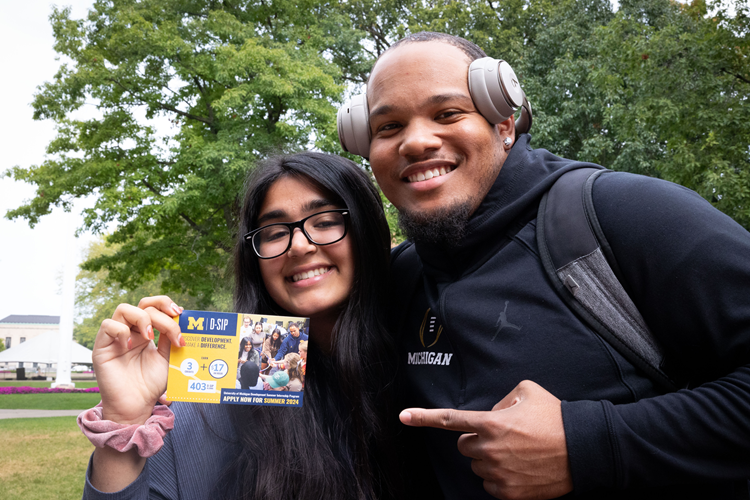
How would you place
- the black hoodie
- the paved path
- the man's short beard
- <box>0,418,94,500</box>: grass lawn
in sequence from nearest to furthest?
the black hoodie, the man's short beard, <box>0,418,94,500</box>: grass lawn, the paved path

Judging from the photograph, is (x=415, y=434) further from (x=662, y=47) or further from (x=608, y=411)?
(x=662, y=47)

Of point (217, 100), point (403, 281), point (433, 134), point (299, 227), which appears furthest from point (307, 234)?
point (217, 100)

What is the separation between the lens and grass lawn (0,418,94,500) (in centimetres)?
818

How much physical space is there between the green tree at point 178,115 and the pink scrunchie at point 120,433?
1117 centimetres

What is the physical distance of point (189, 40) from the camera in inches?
582

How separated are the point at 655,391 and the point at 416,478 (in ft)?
3.60

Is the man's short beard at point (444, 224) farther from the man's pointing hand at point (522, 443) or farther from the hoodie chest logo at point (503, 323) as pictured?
the man's pointing hand at point (522, 443)

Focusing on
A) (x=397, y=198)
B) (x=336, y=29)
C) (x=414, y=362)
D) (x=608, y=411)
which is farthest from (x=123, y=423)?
(x=336, y=29)

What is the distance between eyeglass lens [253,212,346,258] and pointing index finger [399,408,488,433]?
3.27 ft

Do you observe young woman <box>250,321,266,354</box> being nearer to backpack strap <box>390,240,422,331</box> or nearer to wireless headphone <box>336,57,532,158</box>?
backpack strap <box>390,240,422,331</box>

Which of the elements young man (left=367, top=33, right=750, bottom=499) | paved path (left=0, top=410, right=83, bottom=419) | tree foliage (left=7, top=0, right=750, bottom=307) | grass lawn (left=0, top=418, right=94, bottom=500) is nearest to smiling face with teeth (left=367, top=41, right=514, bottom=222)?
young man (left=367, top=33, right=750, bottom=499)

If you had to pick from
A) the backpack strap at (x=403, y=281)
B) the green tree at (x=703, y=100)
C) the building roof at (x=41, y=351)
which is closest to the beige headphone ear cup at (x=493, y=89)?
the backpack strap at (x=403, y=281)

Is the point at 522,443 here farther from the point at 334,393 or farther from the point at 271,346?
the point at 334,393

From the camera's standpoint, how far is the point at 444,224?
2.04 m
